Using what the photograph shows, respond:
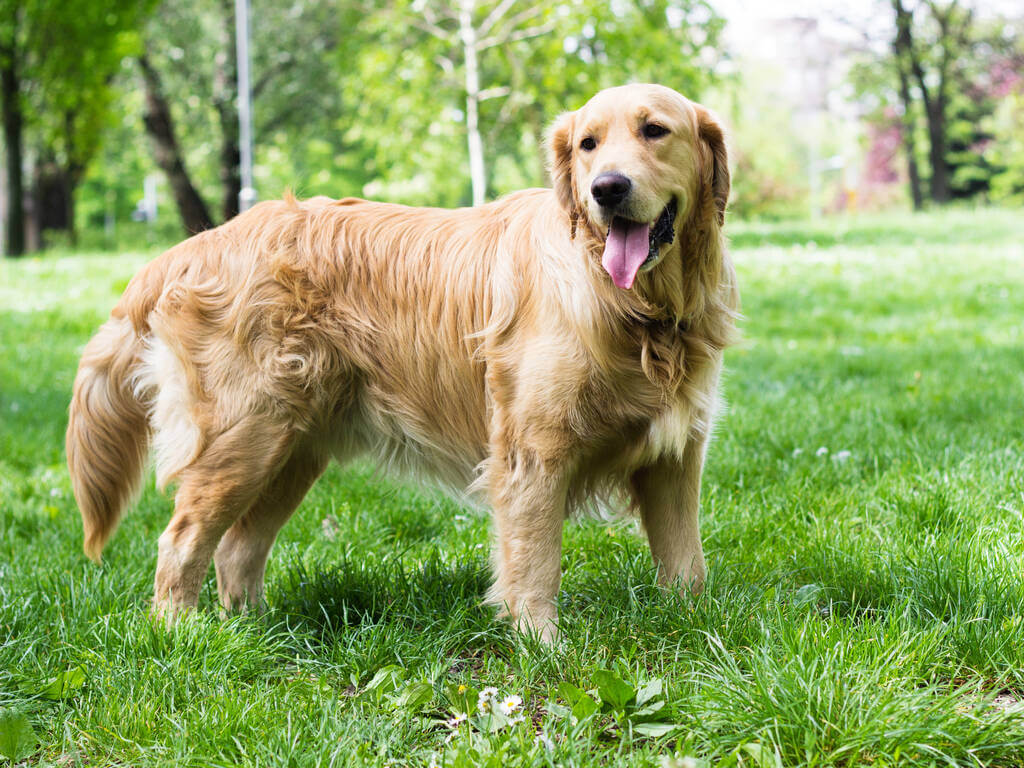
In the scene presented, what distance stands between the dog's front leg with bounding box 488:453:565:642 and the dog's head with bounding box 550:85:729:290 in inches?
25.9

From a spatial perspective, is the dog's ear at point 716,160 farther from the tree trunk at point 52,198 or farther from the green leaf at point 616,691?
the tree trunk at point 52,198

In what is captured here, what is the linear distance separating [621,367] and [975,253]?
11.2 metres

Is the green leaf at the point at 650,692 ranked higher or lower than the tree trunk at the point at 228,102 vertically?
lower

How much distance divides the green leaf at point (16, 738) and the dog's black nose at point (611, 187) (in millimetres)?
2078

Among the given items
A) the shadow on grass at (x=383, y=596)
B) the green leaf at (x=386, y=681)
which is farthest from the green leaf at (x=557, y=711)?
the shadow on grass at (x=383, y=596)

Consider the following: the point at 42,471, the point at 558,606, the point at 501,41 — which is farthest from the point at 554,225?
the point at 501,41

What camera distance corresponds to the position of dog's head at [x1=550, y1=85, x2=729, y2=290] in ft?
8.75

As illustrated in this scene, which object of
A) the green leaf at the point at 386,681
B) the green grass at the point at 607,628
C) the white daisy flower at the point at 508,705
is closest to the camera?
the green grass at the point at 607,628

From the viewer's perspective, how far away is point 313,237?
3.32 metres

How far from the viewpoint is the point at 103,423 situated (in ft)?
11.4

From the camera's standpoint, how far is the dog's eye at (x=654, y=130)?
109 inches

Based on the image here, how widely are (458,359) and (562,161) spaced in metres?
0.73

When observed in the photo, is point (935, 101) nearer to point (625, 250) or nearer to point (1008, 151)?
point (1008, 151)

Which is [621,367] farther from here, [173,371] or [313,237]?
[173,371]
